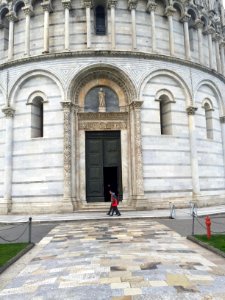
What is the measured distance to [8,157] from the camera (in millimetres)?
20969

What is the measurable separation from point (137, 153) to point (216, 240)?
1064 cm

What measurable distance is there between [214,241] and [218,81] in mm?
18438

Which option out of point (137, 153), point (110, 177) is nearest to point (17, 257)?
point (137, 153)

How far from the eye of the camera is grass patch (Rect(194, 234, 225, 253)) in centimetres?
936

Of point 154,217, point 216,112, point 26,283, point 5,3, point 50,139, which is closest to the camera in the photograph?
point 26,283

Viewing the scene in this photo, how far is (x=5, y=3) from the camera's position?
23422 millimetres

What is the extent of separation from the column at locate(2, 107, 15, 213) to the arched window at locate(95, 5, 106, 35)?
28.2 feet

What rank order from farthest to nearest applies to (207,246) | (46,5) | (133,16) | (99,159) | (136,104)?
(133,16)
(46,5)
(99,159)
(136,104)
(207,246)

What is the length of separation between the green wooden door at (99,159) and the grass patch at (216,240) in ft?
35.1

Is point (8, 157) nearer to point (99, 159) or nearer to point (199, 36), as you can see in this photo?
point (99, 159)

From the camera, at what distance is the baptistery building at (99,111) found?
20484mm

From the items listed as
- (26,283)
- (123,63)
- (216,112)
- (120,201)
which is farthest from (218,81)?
(26,283)

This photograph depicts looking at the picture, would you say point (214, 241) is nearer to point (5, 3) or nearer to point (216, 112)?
point (216, 112)

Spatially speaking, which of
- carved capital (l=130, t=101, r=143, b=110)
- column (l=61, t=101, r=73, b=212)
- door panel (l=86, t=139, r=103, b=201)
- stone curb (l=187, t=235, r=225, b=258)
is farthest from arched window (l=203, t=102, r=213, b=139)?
stone curb (l=187, t=235, r=225, b=258)
